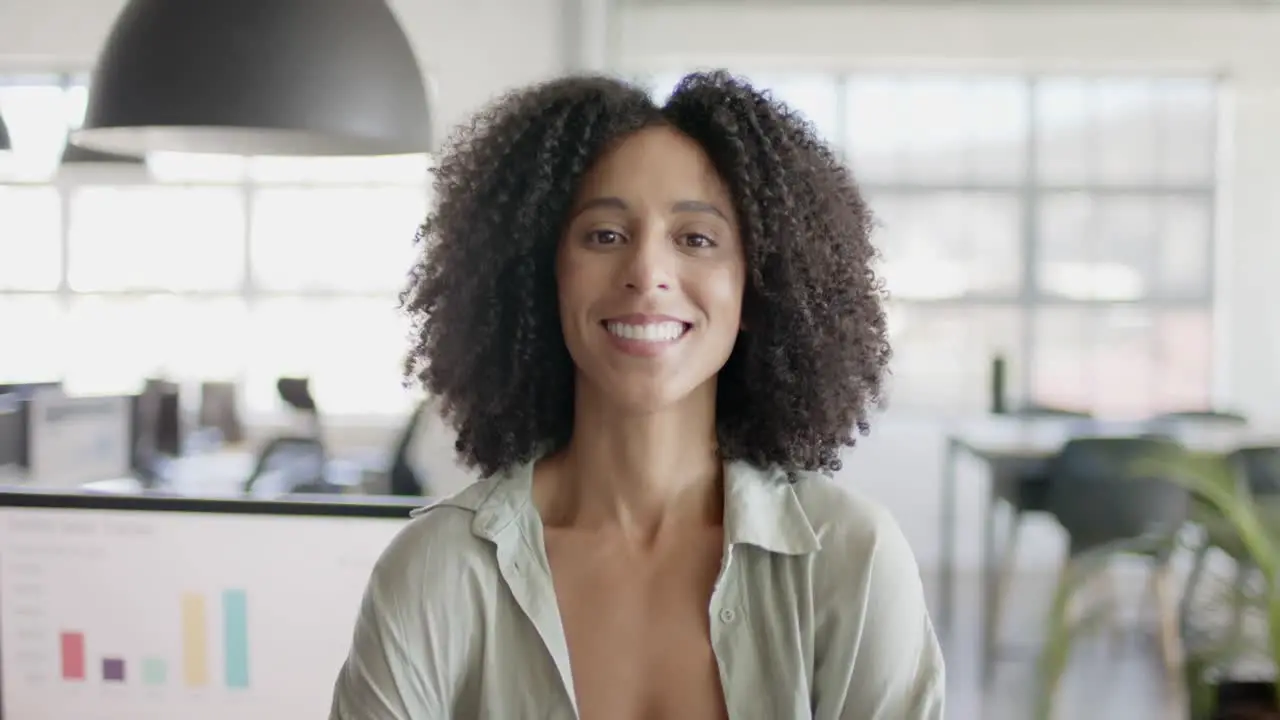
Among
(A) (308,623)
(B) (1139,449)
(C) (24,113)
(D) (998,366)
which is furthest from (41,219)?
(A) (308,623)

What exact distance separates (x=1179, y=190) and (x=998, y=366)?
5.58ft

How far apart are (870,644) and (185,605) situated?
0.77 m

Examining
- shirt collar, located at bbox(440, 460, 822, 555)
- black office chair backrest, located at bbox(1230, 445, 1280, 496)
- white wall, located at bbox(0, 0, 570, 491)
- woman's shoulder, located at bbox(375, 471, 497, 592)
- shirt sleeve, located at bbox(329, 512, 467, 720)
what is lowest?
black office chair backrest, located at bbox(1230, 445, 1280, 496)

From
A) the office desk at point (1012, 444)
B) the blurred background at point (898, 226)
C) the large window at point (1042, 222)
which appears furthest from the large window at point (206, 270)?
the office desk at point (1012, 444)

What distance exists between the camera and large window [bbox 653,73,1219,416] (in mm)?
6363

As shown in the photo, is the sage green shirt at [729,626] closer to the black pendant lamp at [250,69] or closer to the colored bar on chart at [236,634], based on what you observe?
the colored bar on chart at [236,634]

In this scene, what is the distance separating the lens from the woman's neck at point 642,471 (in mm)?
1119

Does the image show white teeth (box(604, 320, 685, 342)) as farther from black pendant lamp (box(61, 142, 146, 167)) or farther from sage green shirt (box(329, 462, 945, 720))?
black pendant lamp (box(61, 142, 146, 167))

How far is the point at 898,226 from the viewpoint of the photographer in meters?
6.45

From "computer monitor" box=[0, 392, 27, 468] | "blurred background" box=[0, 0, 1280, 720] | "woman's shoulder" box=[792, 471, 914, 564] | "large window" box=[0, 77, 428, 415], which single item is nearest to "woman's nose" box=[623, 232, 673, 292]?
"woman's shoulder" box=[792, 471, 914, 564]

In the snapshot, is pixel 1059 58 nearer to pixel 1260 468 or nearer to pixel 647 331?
pixel 1260 468

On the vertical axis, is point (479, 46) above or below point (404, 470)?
above

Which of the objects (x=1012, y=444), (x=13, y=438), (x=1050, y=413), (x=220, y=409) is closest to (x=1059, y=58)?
(x=1050, y=413)

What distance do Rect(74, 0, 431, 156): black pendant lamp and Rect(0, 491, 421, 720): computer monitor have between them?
1.74 ft
